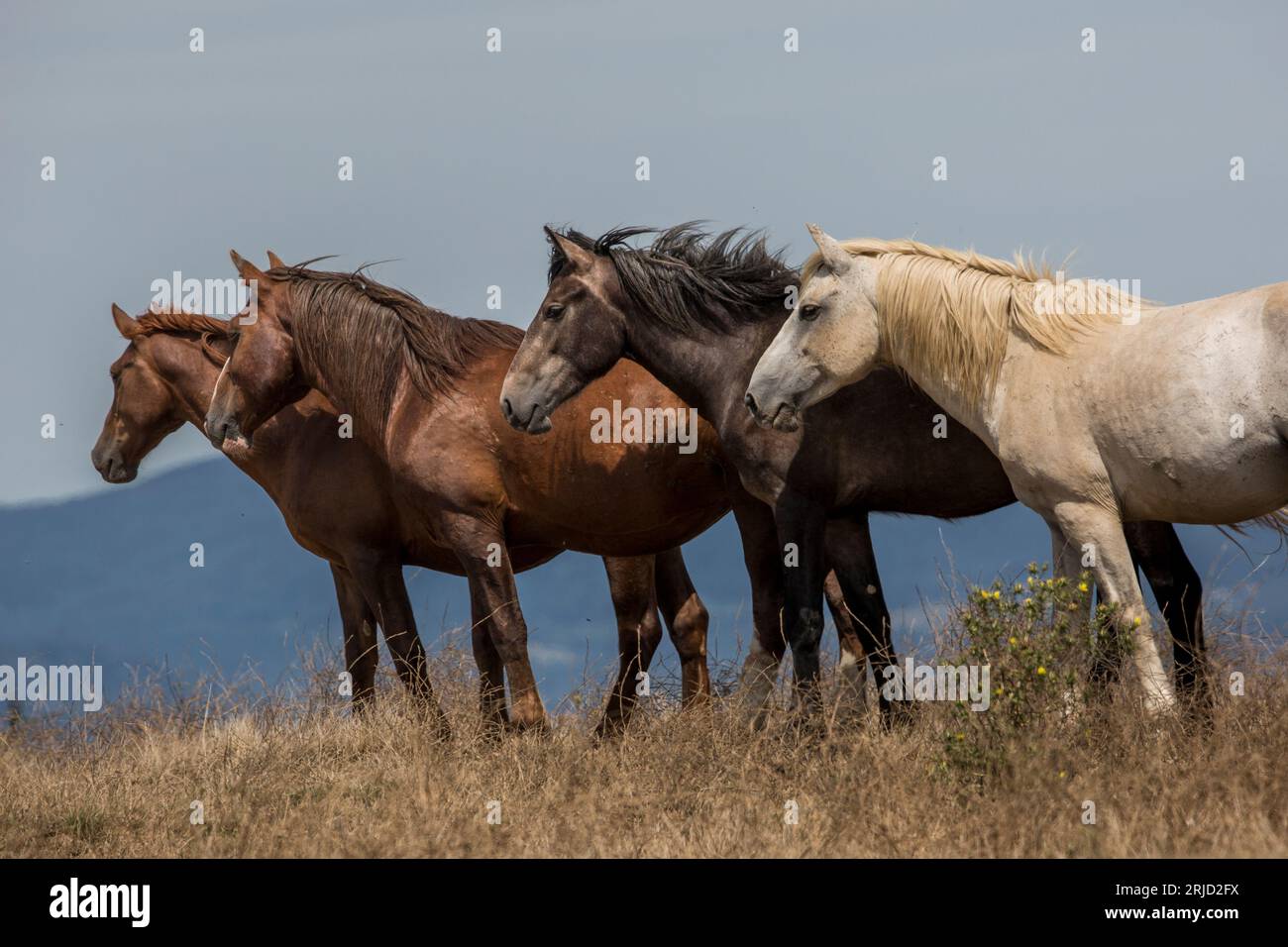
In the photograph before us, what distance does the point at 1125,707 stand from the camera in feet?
22.8

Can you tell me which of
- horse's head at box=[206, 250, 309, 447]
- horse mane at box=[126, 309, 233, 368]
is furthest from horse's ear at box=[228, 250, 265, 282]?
horse mane at box=[126, 309, 233, 368]

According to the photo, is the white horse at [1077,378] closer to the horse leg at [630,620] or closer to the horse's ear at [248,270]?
the horse leg at [630,620]

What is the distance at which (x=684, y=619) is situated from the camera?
32.8 ft

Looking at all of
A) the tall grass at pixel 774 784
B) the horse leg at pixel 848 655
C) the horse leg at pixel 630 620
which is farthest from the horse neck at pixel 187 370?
the horse leg at pixel 848 655

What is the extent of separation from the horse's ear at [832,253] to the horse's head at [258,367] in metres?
3.80

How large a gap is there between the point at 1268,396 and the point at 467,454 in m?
4.50

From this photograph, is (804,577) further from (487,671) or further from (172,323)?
(172,323)

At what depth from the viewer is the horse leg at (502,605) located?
30.6ft

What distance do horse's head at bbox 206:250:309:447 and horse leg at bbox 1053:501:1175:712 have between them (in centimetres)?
506

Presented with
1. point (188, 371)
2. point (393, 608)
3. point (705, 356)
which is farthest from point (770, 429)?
point (188, 371)

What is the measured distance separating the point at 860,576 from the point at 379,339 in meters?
3.28

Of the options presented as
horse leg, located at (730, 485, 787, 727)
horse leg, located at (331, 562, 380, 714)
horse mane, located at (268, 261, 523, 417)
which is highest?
horse mane, located at (268, 261, 523, 417)

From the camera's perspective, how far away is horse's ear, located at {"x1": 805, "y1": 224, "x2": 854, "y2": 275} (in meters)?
7.77

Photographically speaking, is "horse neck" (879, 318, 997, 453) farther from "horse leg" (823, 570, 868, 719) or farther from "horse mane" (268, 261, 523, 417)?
"horse mane" (268, 261, 523, 417)
